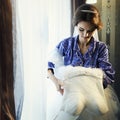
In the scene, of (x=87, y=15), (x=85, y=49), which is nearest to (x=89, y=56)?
(x=85, y=49)

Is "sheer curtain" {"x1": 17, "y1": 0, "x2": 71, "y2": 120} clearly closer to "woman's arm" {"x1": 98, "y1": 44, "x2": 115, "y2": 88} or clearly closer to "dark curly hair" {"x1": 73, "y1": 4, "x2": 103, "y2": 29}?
"dark curly hair" {"x1": 73, "y1": 4, "x2": 103, "y2": 29}

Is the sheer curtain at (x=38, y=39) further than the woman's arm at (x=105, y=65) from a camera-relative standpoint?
No

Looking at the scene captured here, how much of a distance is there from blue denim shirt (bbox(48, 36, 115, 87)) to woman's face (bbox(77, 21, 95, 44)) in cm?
3

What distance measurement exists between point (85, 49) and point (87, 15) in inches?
6.5

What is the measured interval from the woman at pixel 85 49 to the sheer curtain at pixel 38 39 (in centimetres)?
5

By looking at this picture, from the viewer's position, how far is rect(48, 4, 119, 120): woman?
1227 millimetres

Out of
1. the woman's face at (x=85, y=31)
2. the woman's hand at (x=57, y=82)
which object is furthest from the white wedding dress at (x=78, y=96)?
the woman's face at (x=85, y=31)

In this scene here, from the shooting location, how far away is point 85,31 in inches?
48.5

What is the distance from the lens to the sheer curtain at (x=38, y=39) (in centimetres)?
108

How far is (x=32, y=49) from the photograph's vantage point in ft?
3.66

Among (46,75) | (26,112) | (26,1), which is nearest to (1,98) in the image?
(26,112)

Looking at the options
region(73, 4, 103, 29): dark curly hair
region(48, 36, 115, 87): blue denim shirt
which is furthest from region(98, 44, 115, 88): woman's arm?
region(73, 4, 103, 29): dark curly hair

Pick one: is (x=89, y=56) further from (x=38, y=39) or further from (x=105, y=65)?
(x=38, y=39)

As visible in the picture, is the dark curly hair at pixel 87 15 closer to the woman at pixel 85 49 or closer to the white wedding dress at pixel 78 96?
the woman at pixel 85 49
